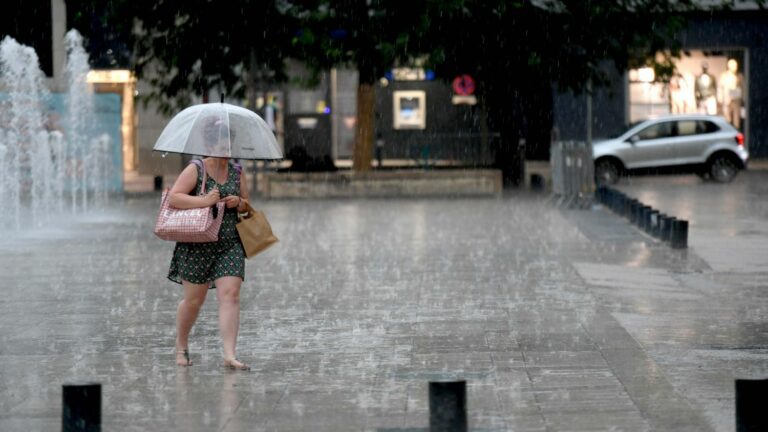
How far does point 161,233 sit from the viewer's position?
8.82 m

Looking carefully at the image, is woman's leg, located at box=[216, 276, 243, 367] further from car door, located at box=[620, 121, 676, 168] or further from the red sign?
the red sign

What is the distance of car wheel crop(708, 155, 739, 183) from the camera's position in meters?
31.5

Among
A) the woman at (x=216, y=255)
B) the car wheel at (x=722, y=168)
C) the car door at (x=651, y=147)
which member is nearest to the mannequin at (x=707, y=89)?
the car door at (x=651, y=147)

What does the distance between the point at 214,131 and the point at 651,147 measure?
24.0 metres

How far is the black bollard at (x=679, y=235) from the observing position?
1647 cm

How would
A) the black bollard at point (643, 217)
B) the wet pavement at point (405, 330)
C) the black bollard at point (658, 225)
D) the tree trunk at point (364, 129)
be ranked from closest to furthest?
the wet pavement at point (405, 330)
the black bollard at point (658, 225)
the black bollard at point (643, 217)
the tree trunk at point (364, 129)

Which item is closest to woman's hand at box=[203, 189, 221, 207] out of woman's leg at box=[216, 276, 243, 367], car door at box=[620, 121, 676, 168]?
woman's leg at box=[216, 276, 243, 367]

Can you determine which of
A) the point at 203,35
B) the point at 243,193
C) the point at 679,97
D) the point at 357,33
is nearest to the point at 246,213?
the point at 243,193

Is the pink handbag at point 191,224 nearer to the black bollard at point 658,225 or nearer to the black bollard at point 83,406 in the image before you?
the black bollard at point 83,406

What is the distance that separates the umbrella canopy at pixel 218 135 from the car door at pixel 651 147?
23.3 metres

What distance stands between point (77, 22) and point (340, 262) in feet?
45.7

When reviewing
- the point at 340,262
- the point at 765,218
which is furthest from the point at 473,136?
the point at 340,262

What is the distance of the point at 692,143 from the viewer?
1257 inches

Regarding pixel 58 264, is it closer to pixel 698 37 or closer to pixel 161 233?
pixel 161 233
